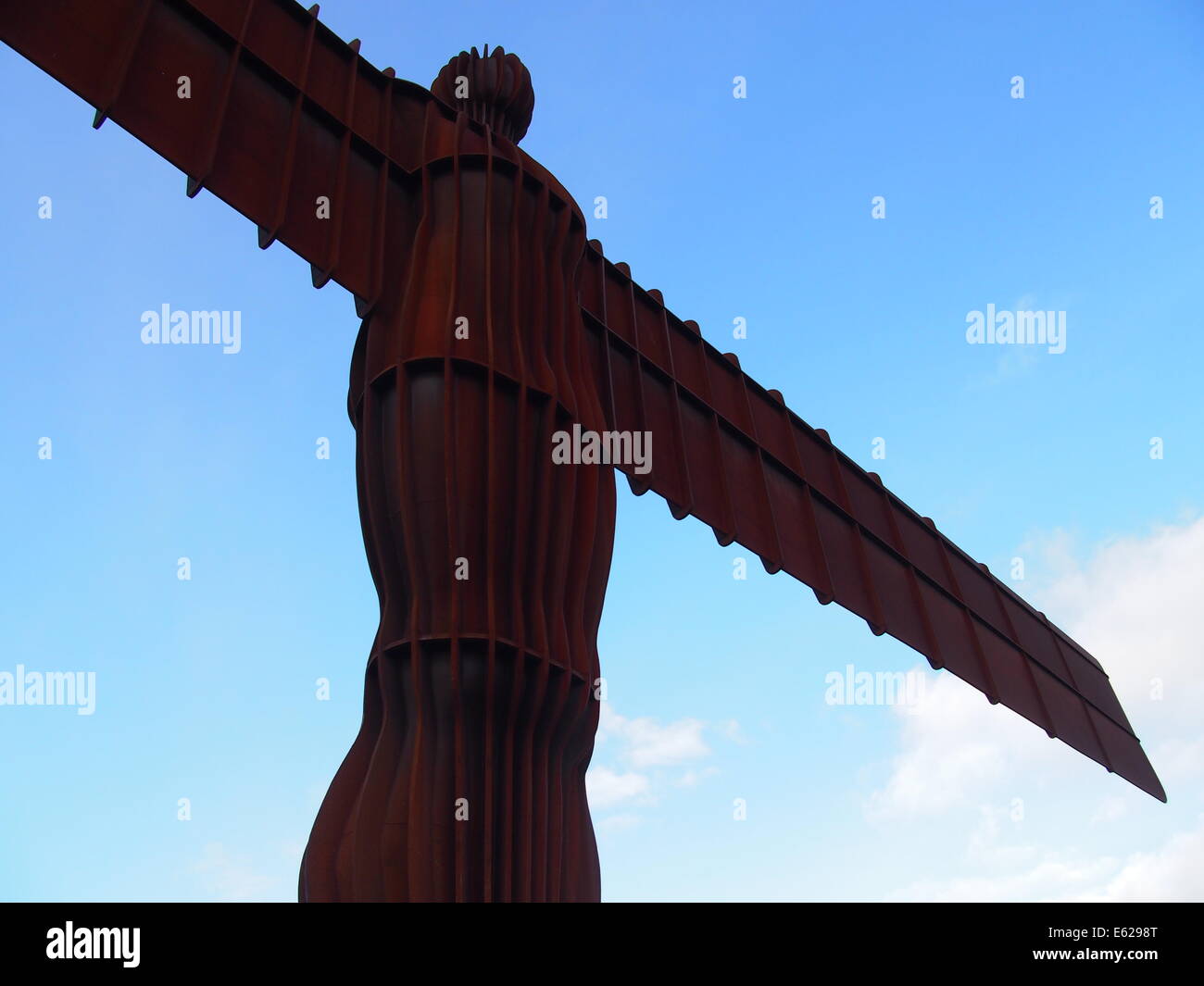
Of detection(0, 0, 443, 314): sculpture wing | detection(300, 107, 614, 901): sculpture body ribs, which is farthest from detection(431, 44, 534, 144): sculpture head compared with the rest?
detection(300, 107, 614, 901): sculpture body ribs

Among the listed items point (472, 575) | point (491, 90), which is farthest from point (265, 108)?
point (472, 575)

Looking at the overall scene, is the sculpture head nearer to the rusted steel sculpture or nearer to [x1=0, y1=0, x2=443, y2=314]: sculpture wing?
the rusted steel sculpture

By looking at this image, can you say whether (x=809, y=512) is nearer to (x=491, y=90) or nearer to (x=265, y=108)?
(x=491, y=90)
